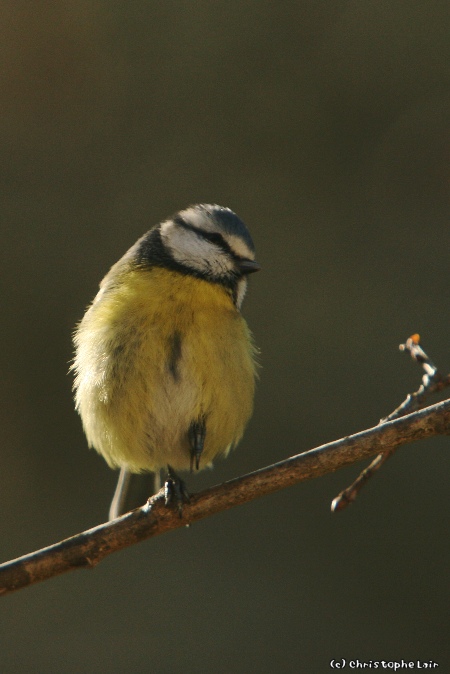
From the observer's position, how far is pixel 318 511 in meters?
3.20

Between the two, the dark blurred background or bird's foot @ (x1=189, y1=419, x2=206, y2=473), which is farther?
the dark blurred background

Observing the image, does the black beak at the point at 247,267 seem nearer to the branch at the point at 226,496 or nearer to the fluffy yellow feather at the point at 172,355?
the fluffy yellow feather at the point at 172,355

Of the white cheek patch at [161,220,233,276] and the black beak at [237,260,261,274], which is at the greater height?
the white cheek patch at [161,220,233,276]

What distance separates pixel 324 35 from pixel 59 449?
2496mm

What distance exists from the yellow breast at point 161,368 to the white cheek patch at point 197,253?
8cm

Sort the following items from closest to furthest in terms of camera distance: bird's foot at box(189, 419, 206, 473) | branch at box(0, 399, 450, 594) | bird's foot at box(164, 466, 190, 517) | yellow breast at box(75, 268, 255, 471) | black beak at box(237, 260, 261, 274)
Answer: branch at box(0, 399, 450, 594)
bird's foot at box(164, 466, 190, 517)
yellow breast at box(75, 268, 255, 471)
bird's foot at box(189, 419, 206, 473)
black beak at box(237, 260, 261, 274)

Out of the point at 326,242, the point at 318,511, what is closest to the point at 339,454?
the point at 318,511

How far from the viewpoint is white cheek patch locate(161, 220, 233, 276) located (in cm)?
238

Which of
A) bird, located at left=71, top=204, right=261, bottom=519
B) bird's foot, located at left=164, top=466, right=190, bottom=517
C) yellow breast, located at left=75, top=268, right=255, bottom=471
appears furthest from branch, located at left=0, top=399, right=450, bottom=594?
yellow breast, located at left=75, top=268, right=255, bottom=471

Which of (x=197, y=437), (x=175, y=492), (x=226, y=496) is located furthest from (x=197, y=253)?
(x=226, y=496)

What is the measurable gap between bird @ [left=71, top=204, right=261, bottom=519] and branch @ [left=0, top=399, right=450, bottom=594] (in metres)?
0.16

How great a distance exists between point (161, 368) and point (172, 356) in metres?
0.05

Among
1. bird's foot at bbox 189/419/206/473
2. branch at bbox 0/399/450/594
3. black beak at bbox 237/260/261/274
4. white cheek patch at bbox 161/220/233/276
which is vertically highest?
white cheek patch at bbox 161/220/233/276

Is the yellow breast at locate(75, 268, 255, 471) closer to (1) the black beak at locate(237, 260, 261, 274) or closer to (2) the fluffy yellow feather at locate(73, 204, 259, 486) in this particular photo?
(2) the fluffy yellow feather at locate(73, 204, 259, 486)
